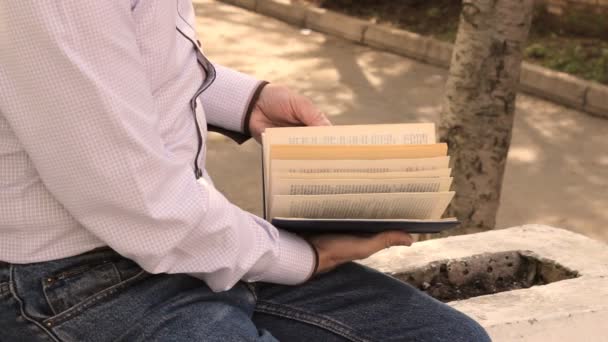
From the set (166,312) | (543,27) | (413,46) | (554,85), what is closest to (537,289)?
(166,312)

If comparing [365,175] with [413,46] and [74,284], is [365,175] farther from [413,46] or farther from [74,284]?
[413,46]

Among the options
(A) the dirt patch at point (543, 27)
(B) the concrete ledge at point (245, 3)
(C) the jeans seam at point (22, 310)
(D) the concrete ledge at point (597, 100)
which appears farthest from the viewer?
(B) the concrete ledge at point (245, 3)

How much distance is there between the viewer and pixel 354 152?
6.40ft

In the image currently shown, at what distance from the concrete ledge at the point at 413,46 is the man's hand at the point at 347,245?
5256mm

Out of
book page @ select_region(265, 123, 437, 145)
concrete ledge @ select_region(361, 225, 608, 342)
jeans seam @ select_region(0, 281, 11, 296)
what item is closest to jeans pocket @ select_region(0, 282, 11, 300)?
jeans seam @ select_region(0, 281, 11, 296)

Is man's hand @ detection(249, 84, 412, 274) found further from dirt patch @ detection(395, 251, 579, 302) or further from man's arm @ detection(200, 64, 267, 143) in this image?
dirt patch @ detection(395, 251, 579, 302)

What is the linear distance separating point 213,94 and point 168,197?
59 centimetres

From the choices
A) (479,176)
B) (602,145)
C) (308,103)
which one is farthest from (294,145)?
(602,145)

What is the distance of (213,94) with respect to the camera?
88.2 inches

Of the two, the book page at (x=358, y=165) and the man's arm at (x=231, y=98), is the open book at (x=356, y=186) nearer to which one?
the book page at (x=358, y=165)

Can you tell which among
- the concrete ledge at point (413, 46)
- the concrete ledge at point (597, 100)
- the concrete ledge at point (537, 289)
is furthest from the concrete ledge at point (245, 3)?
the concrete ledge at point (537, 289)

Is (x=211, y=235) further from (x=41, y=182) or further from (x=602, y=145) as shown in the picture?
(x=602, y=145)

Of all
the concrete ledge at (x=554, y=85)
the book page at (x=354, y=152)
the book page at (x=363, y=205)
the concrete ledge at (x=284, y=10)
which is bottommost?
the concrete ledge at (x=284, y=10)

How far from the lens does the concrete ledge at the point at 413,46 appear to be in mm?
7102
